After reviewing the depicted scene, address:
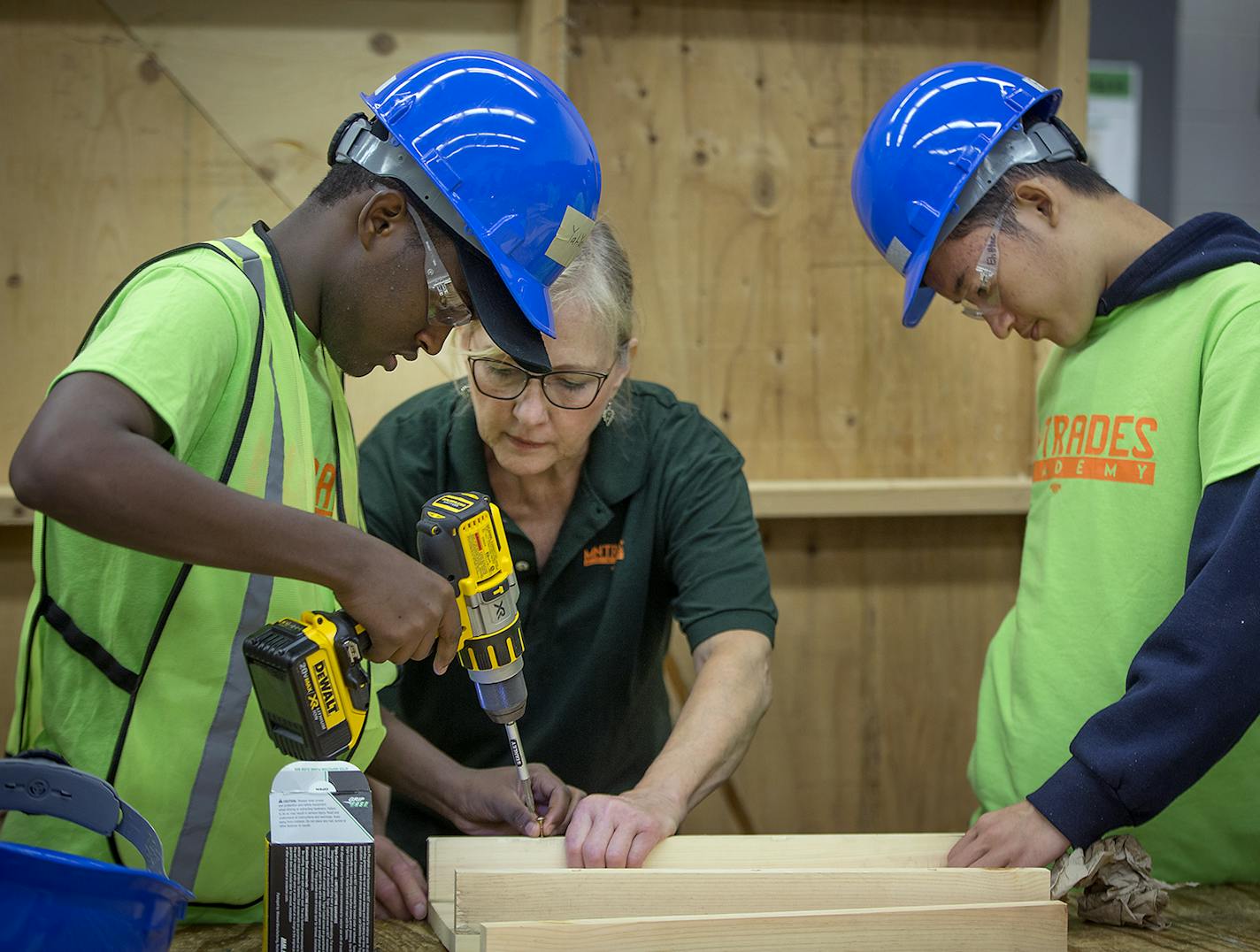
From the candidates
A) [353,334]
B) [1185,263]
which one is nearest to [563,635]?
[353,334]

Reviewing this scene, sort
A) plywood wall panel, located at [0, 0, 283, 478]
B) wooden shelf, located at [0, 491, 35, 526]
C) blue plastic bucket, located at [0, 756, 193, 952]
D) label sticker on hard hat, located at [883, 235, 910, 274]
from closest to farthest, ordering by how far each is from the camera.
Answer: blue plastic bucket, located at [0, 756, 193, 952] → label sticker on hard hat, located at [883, 235, 910, 274] → wooden shelf, located at [0, 491, 35, 526] → plywood wall panel, located at [0, 0, 283, 478]

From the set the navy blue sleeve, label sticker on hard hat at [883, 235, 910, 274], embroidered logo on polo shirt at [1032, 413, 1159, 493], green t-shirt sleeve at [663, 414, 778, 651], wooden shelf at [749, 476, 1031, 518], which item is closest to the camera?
the navy blue sleeve

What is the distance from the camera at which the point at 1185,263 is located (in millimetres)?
1638

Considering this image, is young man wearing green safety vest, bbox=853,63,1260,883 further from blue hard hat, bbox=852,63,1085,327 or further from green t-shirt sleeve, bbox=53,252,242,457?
green t-shirt sleeve, bbox=53,252,242,457

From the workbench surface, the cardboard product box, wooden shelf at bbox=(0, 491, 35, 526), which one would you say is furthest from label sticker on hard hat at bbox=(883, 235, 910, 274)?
wooden shelf at bbox=(0, 491, 35, 526)

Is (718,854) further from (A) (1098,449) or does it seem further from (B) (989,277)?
(B) (989,277)

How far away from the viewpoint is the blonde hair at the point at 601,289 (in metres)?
1.83

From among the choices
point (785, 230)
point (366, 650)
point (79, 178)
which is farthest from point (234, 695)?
point (785, 230)

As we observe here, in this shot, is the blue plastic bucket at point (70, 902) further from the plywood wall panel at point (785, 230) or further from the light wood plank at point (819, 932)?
the plywood wall panel at point (785, 230)

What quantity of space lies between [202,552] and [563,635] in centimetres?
102

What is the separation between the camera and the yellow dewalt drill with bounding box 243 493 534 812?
114 centimetres

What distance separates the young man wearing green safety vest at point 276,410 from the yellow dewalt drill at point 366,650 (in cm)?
5

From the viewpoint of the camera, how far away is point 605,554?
6.63 ft

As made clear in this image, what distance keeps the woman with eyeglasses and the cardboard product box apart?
0.65 metres
